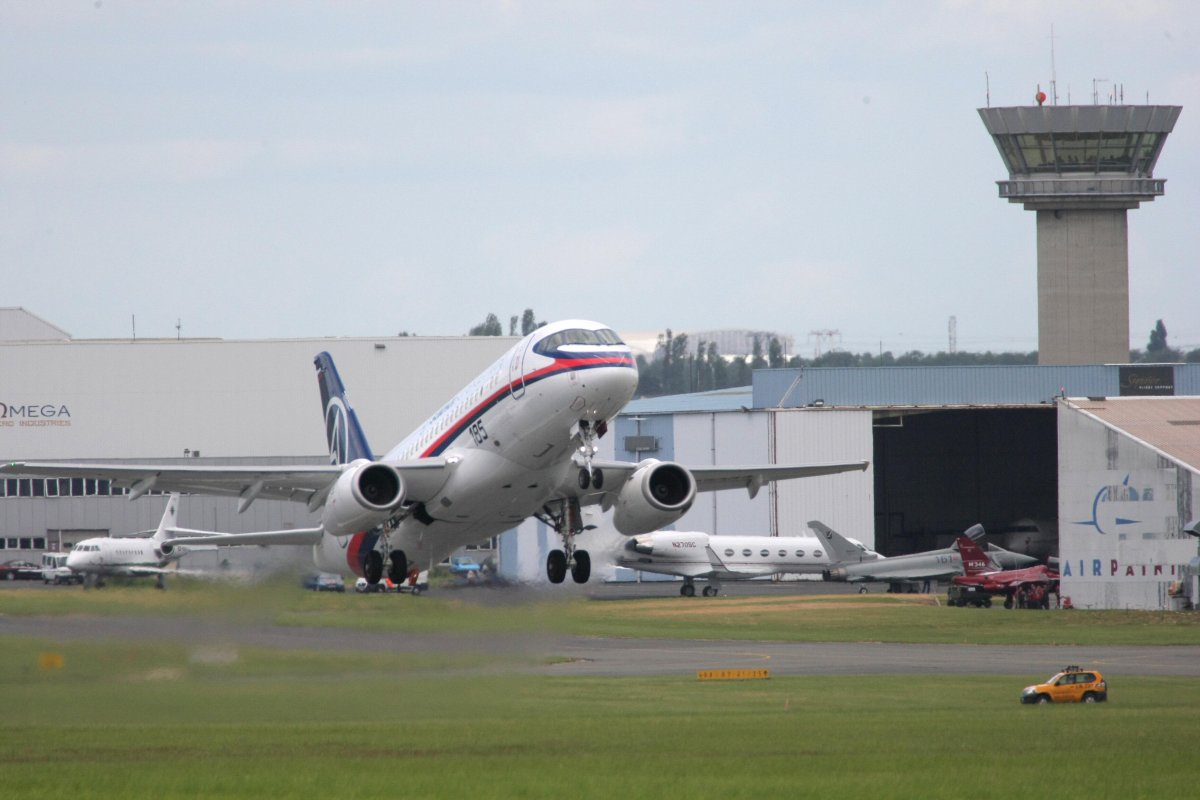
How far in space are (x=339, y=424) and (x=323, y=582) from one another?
829 centimetres

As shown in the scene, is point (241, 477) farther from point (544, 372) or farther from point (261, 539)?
point (544, 372)

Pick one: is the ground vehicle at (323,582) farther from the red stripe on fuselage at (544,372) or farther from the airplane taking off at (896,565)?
the airplane taking off at (896,565)

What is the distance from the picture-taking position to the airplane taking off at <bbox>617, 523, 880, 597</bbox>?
8219 centimetres

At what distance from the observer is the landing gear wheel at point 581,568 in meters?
35.7

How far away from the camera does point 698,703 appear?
43094 millimetres

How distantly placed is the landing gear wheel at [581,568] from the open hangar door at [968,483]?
218 feet

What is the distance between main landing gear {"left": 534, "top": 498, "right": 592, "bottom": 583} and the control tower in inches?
3018

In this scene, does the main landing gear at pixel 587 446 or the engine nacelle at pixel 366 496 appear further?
the engine nacelle at pixel 366 496

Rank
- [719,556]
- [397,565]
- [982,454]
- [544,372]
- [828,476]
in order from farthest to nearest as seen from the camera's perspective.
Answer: [982,454], [828,476], [719,556], [397,565], [544,372]

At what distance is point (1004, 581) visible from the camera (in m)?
73.2

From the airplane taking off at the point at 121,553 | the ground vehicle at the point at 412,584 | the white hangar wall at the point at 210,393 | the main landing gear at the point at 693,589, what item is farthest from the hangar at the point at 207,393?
the ground vehicle at the point at 412,584

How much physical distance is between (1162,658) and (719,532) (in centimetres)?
3861

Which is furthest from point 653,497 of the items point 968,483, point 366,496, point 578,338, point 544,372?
point 968,483

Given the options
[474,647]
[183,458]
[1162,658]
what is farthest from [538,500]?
[183,458]
